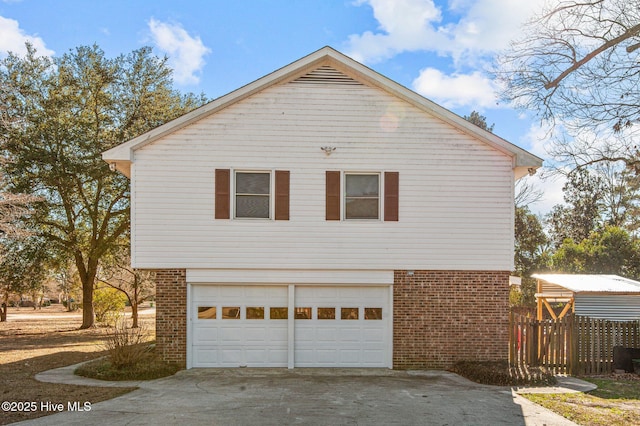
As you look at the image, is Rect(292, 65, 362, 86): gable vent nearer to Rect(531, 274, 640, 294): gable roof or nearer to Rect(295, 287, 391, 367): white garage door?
Rect(295, 287, 391, 367): white garage door

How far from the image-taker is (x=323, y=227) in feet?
45.0

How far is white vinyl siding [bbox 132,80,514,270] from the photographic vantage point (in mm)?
13531

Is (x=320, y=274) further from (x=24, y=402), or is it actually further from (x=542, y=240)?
(x=542, y=240)

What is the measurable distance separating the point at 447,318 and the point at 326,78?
6.85 metres

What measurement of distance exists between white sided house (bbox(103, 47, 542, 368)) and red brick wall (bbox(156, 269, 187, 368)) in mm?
33

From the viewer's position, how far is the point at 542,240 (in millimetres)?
41438

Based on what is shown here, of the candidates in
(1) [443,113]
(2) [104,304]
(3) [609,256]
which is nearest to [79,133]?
(2) [104,304]

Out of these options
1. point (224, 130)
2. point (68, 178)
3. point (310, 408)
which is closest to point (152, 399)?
point (310, 408)

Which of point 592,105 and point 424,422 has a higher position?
point 592,105

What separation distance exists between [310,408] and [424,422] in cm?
199

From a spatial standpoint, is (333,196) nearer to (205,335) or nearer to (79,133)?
(205,335)

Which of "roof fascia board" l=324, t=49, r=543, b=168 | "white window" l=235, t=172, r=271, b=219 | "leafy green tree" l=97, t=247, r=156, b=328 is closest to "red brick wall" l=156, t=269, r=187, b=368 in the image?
"white window" l=235, t=172, r=271, b=219

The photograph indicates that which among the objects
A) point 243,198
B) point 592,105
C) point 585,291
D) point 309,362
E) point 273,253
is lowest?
point 309,362

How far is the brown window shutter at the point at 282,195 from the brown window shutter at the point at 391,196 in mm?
2489
